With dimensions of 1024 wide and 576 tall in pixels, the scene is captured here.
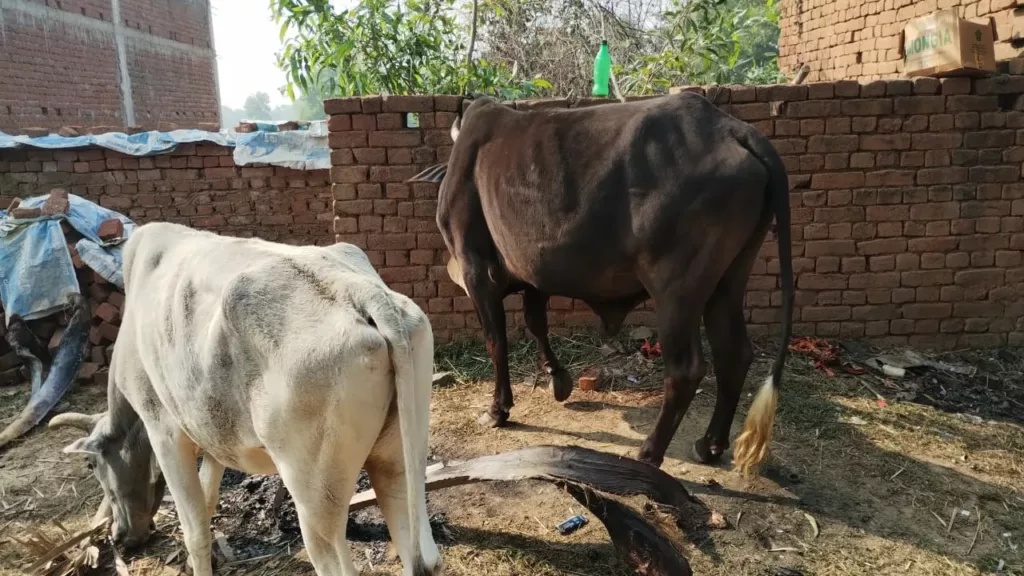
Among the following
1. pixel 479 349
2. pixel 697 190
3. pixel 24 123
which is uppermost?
pixel 24 123

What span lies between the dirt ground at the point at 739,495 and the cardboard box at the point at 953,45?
87.4 inches

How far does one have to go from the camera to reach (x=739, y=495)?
3381 mm

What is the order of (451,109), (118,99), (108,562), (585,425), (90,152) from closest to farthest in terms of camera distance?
(108,562), (585,425), (451,109), (90,152), (118,99)

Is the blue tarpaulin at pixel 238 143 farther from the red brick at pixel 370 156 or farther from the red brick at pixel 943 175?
the red brick at pixel 943 175

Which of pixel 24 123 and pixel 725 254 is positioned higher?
pixel 24 123

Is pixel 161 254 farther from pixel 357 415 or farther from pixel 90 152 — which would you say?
pixel 90 152

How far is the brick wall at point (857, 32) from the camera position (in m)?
5.07

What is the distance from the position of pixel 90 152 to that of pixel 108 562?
532 cm

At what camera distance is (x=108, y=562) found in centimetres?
306

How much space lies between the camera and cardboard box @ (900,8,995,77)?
474 cm

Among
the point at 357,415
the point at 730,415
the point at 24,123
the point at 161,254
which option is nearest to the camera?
the point at 357,415

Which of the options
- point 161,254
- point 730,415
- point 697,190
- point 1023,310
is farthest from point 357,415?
point 1023,310

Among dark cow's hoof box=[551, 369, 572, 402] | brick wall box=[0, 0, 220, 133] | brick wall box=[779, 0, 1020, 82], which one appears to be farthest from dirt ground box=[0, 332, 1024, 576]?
brick wall box=[0, 0, 220, 133]

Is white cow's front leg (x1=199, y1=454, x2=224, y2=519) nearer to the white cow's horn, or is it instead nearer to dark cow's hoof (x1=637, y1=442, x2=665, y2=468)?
the white cow's horn
